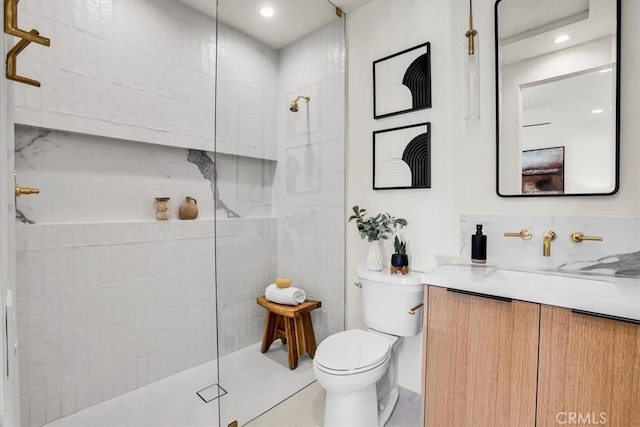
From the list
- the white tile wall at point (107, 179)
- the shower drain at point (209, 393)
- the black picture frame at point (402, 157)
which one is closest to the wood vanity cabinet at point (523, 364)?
the black picture frame at point (402, 157)

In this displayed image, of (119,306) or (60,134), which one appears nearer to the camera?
(60,134)

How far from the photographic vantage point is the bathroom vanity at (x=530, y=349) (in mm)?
1009

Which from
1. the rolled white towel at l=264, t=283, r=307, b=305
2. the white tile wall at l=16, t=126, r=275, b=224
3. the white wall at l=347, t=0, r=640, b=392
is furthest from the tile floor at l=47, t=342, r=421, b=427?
the white tile wall at l=16, t=126, r=275, b=224

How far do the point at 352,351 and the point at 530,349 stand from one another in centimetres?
80

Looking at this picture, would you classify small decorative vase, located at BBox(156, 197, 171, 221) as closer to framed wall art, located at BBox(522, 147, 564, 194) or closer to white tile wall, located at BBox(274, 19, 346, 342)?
white tile wall, located at BBox(274, 19, 346, 342)

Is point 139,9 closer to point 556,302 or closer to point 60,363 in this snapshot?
point 60,363

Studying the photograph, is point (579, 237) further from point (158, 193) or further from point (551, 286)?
point (158, 193)

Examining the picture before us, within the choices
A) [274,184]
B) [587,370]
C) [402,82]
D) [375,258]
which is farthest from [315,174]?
[587,370]

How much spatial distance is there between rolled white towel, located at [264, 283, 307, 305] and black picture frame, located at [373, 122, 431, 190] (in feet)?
2.88

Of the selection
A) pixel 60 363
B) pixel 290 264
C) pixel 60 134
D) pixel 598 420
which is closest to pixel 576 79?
pixel 598 420

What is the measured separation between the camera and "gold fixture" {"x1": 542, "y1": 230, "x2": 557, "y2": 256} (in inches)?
57.6

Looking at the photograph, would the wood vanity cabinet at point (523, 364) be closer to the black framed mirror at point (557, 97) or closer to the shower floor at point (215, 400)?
the black framed mirror at point (557, 97)

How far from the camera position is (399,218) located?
2031 millimetres

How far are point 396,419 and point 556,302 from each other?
114cm
